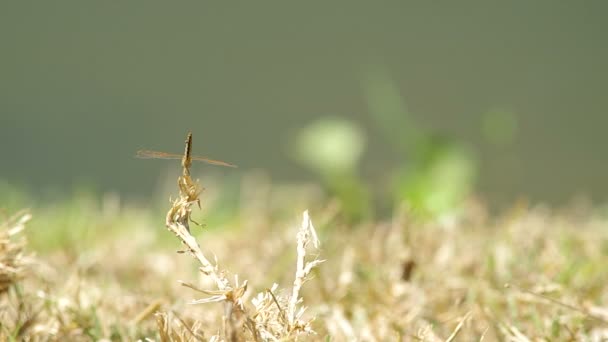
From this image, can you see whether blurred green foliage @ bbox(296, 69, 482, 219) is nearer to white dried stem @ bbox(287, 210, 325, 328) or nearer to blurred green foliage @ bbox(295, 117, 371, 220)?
blurred green foliage @ bbox(295, 117, 371, 220)

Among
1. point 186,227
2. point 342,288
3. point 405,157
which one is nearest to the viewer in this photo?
point 186,227

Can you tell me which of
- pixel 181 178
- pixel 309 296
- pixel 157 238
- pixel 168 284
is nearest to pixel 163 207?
pixel 157 238

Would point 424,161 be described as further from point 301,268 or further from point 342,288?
point 301,268

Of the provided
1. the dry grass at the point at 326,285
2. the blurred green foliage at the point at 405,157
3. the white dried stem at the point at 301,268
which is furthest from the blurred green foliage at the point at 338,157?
the white dried stem at the point at 301,268

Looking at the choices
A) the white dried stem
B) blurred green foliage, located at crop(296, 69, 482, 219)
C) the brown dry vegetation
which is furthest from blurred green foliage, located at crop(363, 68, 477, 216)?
the white dried stem

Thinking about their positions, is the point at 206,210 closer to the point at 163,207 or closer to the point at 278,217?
the point at 278,217

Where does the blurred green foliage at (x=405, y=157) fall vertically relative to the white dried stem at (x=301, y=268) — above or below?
below

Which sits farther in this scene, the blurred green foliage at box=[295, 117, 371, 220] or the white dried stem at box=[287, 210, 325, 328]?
the blurred green foliage at box=[295, 117, 371, 220]

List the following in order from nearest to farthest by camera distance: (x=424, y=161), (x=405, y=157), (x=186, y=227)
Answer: (x=186, y=227) → (x=424, y=161) → (x=405, y=157)

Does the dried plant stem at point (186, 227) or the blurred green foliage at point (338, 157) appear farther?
the blurred green foliage at point (338, 157)

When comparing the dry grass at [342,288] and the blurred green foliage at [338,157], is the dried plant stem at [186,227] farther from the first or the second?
the blurred green foliage at [338,157]

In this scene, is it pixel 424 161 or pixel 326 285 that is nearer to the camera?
pixel 326 285

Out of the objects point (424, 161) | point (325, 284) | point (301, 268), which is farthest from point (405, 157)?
point (301, 268)
